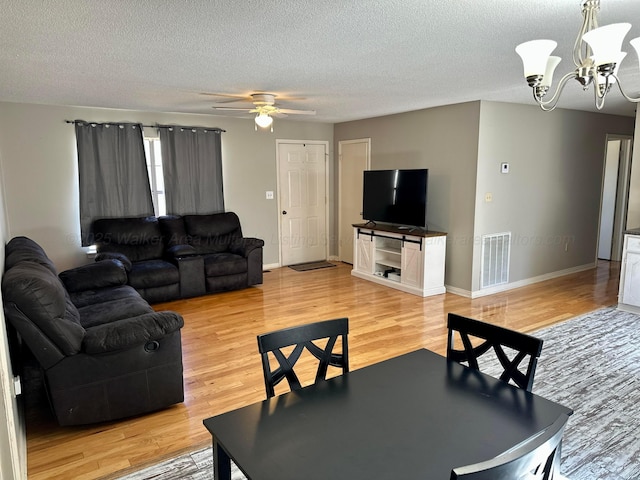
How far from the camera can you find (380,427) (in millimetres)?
1449

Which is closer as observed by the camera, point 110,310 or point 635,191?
point 110,310

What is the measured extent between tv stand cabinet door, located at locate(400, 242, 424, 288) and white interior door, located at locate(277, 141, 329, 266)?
2.20 m

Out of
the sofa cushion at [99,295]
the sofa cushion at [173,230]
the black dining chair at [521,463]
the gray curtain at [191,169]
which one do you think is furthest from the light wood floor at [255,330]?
the black dining chair at [521,463]

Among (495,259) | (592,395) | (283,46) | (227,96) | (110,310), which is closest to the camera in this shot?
(283,46)

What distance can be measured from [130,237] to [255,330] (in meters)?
2.38

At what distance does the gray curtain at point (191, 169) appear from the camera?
5.98m

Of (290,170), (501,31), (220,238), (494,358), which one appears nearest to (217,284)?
(220,238)

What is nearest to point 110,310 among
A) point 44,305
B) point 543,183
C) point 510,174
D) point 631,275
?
point 44,305

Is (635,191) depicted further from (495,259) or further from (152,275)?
(152,275)

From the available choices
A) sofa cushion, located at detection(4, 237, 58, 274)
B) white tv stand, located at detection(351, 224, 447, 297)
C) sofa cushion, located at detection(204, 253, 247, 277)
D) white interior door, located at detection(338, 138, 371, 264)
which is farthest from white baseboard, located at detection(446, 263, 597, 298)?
sofa cushion, located at detection(4, 237, 58, 274)

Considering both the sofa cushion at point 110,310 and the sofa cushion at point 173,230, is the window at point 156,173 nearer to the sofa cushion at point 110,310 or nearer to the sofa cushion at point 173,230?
the sofa cushion at point 173,230

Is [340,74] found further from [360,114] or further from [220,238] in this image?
[220,238]

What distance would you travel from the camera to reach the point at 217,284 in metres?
5.52

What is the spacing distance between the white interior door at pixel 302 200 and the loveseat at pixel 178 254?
1247 mm
